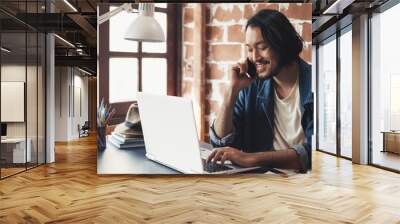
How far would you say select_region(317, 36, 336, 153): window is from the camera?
9.44m

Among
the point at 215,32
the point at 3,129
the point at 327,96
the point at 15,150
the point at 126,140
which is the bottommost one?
the point at 15,150

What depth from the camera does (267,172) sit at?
6020 millimetres

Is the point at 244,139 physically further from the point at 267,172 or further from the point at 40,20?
the point at 40,20

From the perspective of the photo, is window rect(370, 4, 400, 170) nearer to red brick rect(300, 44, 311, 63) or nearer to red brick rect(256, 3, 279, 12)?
red brick rect(300, 44, 311, 63)

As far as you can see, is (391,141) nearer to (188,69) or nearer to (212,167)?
(212,167)

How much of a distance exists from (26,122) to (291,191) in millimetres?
4663

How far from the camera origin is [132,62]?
19.3 ft

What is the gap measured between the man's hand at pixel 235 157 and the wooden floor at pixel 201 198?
244mm

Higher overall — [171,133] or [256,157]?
[171,133]

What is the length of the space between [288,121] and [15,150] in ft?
14.7


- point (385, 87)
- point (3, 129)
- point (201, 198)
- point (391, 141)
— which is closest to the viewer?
point (201, 198)

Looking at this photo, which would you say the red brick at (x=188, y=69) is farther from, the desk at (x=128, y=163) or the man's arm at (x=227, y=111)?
the desk at (x=128, y=163)

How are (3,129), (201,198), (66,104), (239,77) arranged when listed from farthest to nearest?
(66,104) → (3,129) → (239,77) → (201,198)

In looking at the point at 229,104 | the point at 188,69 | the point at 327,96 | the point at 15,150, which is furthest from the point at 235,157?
the point at 327,96
